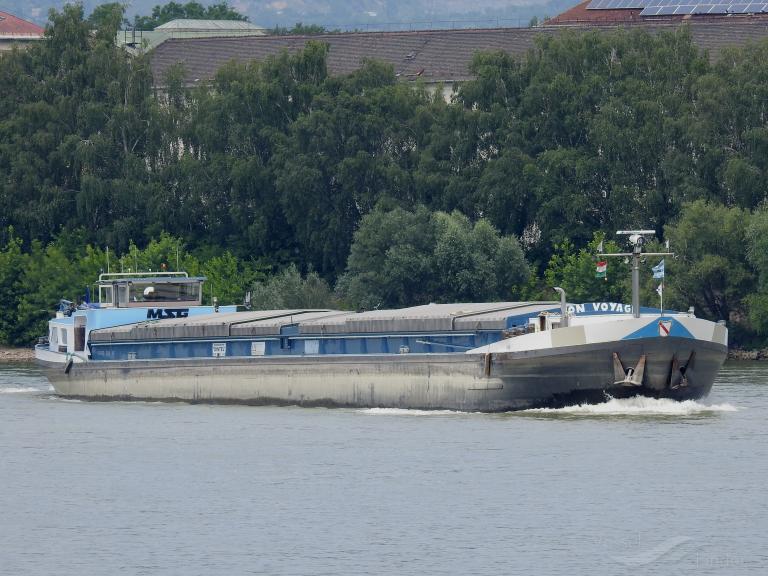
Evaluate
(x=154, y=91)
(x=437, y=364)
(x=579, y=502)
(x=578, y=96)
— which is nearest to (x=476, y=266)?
(x=578, y=96)

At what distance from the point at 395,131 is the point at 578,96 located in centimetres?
951

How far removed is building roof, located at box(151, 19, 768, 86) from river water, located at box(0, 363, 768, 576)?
4947cm

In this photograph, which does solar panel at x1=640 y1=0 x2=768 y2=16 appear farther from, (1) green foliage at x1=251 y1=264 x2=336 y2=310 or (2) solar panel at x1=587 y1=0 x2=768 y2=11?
(1) green foliage at x1=251 y1=264 x2=336 y2=310

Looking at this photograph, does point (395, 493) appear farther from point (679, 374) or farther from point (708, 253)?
point (708, 253)

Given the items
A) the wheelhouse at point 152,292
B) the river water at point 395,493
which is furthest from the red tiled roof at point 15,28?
the river water at point 395,493

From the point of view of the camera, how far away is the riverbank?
8670 centimetres

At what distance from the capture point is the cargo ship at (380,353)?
1844 inches

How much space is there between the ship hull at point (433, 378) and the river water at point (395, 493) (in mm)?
514

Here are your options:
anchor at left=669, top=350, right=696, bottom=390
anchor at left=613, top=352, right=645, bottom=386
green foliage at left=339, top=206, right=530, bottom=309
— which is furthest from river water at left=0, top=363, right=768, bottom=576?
green foliage at left=339, top=206, right=530, bottom=309

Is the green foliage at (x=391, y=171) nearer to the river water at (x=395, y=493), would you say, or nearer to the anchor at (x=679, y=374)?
the anchor at (x=679, y=374)

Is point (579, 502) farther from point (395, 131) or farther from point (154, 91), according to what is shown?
point (154, 91)

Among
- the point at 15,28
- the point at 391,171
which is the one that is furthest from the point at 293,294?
the point at 15,28

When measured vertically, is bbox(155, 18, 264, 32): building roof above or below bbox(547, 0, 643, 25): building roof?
above

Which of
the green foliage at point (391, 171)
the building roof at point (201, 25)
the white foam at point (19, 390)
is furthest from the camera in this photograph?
the building roof at point (201, 25)
